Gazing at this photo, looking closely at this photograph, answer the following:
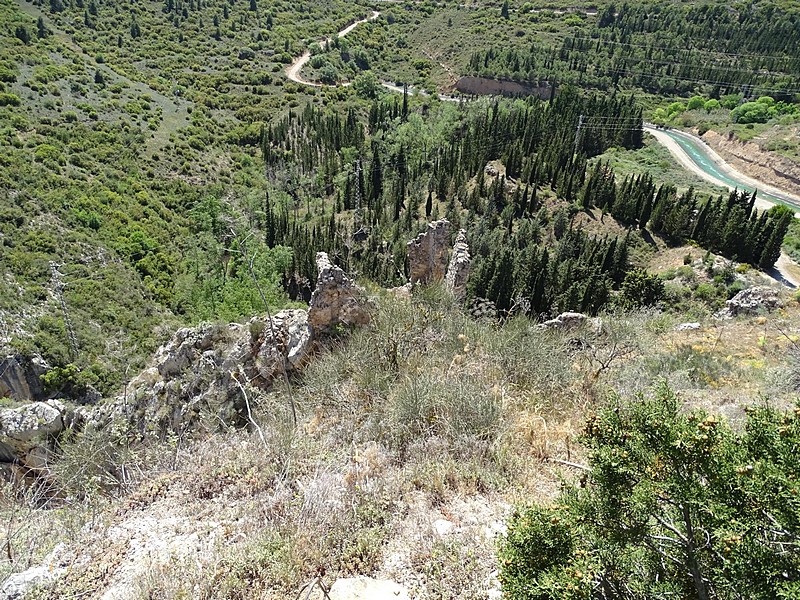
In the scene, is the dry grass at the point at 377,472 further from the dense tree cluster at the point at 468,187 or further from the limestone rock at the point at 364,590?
the dense tree cluster at the point at 468,187

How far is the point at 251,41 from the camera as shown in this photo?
100 m

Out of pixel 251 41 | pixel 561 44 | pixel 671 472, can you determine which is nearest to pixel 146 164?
pixel 671 472

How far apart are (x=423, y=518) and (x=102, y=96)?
235 feet

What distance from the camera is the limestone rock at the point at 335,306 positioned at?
11.4 metres

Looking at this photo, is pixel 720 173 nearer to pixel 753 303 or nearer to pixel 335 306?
pixel 753 303

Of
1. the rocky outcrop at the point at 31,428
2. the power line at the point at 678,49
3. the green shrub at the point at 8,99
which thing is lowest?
the rocky outcrop at the point at 31,428

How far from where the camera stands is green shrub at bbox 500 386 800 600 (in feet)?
9.25

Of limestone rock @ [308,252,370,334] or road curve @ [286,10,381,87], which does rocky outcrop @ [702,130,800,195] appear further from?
road curve @ [286,10,381,87]

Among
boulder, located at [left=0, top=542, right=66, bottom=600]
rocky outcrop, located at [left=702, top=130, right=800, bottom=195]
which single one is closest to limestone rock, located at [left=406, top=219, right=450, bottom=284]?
boulder, located at [left=0, top=542, right=66, bottom=600]

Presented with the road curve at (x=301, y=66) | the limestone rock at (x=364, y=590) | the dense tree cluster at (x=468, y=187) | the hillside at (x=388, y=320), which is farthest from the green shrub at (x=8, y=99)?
the limestone rock at (x=364, y=590)

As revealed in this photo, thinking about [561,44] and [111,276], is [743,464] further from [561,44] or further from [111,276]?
[561,44]

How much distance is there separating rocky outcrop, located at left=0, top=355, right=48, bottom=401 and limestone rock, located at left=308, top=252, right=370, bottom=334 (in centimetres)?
2315

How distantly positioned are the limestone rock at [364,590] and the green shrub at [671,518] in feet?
4.88

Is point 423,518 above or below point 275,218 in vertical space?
above
